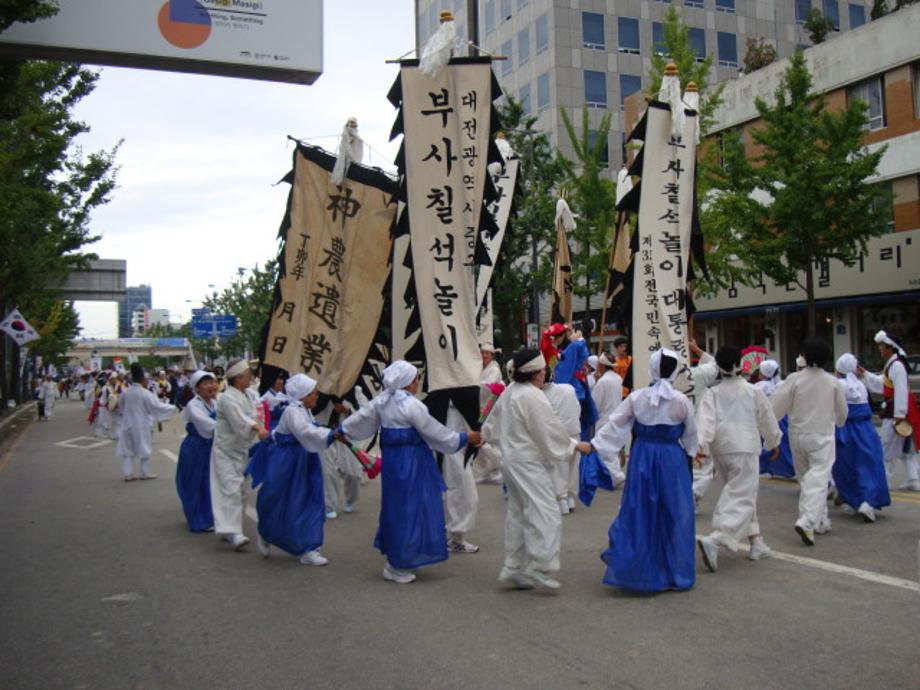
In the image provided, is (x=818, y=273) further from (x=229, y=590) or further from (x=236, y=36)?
(x=229, y=590)

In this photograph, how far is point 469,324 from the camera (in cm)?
805

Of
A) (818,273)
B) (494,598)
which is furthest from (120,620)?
(818,273)

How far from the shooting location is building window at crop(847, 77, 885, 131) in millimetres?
26219

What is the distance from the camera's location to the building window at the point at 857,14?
46.7m

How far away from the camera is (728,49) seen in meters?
44.6

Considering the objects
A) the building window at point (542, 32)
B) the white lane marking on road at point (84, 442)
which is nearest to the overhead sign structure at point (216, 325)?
the building window at point (542, 32)

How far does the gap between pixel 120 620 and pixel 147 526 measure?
383 centimetres

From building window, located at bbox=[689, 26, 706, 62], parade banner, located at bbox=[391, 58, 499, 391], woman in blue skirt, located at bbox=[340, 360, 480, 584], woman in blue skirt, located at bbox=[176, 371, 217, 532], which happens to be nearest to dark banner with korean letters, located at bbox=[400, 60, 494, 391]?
parade banner, located at bbox=[391, 58, 499, 391]

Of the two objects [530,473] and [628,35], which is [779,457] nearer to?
[530,473]

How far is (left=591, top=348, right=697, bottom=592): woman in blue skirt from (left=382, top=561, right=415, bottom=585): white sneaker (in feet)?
4.82

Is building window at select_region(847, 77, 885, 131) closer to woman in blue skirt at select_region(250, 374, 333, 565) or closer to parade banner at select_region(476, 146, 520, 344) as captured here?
parade banner at select_region(476, 146, 520, 344)

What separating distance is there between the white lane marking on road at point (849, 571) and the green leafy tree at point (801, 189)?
16.9 metres

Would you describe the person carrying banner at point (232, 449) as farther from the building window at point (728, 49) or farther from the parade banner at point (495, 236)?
the building window at point (728, 49)

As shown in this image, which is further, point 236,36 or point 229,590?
point 236,36
